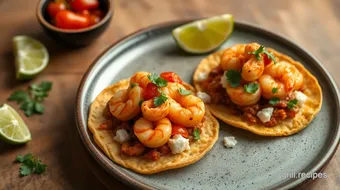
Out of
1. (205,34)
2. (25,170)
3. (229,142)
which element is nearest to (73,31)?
(205,34)

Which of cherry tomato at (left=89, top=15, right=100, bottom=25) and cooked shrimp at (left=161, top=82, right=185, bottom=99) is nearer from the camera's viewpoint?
cooked shrimp at (left=161, top=82, right=185, bottom=99)

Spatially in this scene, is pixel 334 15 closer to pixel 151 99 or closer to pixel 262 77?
pixel 262 77

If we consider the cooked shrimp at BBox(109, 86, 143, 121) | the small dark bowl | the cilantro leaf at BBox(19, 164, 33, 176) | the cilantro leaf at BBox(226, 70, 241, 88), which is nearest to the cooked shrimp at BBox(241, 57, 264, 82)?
the cilantro leaf at BBox(226, 70, 241, 88)

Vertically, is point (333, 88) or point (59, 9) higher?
point (333, 88)

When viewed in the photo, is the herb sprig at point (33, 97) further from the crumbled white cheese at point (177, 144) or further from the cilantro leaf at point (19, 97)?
the crumbled white cheese at point (177, 144)

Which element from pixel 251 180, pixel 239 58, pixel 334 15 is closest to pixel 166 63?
pixel 239 58

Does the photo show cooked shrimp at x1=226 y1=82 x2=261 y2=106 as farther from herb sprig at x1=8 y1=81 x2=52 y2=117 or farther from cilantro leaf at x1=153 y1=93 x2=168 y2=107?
herb sprig at x1=8 y1=81 x2=52 y2=117
